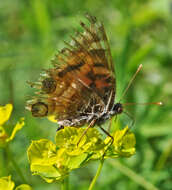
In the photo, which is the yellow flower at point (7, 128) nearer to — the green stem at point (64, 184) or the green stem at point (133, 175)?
the green stem at point (64, 184)

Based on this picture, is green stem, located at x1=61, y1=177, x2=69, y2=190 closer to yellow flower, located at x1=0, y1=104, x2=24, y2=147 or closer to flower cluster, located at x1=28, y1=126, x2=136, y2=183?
flower cluster, located at x1=28, y1=126, x2=136, y2=183

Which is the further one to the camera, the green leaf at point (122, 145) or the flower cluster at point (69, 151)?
the green leaf at point (122, 145)

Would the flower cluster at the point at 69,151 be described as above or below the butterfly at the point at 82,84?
below

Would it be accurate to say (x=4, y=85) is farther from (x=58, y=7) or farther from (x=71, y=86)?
(x=71, y=86)

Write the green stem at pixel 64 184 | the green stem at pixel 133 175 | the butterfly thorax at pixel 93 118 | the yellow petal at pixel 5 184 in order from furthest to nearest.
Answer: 1. the green stem at pixel 133 175
2. the butterfly thorax at pixel 93 118
3. the green stem at pixel 64 184
4. the yellow petal at pixel 5 184

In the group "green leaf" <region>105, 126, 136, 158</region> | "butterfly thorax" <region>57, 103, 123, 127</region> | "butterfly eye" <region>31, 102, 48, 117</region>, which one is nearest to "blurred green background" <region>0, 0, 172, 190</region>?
"butterfly eye" <region>31, 102, 48, 117</region>

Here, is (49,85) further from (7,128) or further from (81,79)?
(7,128)

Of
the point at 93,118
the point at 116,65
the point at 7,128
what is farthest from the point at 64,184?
the point at 116,65

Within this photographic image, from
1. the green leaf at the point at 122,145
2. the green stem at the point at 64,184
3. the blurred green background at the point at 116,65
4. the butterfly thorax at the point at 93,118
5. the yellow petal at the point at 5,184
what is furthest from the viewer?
the blurred green background at the point at 116,65

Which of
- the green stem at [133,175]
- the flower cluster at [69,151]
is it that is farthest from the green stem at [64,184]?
the green stem at [133,175]
